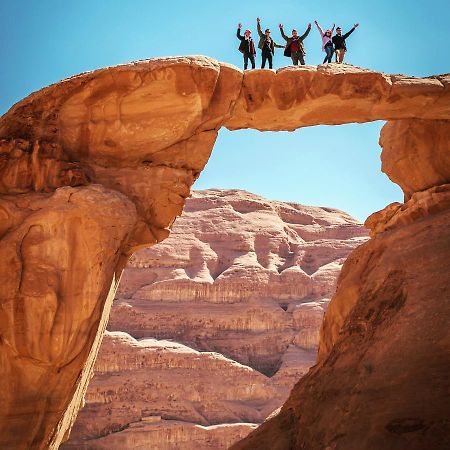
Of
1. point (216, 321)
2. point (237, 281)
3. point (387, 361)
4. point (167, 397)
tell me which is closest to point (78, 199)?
point (387, 361)

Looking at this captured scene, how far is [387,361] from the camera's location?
8.84 m

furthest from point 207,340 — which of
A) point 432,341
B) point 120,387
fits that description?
point 432,341

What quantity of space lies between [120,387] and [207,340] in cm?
731

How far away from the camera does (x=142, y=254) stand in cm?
4378

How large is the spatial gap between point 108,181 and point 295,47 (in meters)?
5.59

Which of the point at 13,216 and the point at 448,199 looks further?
the point at 448,199

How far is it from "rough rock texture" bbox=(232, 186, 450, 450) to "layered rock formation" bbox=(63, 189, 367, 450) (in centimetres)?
2303

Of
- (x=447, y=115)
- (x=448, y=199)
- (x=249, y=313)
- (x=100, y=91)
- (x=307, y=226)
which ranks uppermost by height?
(x=307, y=226)

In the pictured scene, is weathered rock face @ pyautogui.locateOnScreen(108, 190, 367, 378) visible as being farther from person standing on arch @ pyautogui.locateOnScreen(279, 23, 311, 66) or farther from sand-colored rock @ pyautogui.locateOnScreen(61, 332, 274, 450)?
person standing on arch @ pyautogui.locateOnScreen(279, 23, 311, 66)

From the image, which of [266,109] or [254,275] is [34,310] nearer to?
[266,109]

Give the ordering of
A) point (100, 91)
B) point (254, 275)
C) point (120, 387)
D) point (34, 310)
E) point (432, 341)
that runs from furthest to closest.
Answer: point (254, 275) < point (120, 387) < point (100, 91) < point (34, 310) < point (432, 341)

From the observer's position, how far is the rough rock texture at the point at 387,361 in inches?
290

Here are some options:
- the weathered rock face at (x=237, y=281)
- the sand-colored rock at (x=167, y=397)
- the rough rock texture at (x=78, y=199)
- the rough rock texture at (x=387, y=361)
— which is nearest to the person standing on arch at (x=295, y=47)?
the rough rock texture at (x=78, y=199)

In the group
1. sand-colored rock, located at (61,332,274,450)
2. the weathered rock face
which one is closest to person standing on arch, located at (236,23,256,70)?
sand-colored rock, located at (61,332,274,450)
